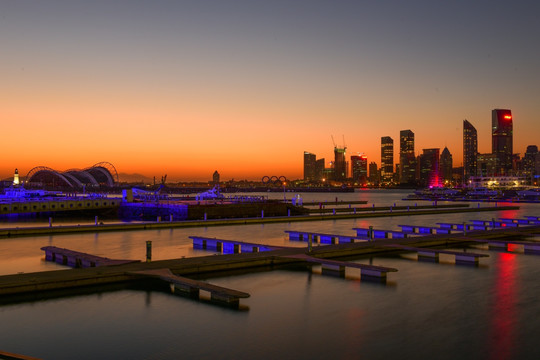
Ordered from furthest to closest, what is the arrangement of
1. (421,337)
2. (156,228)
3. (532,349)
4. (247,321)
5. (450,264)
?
(156,228), (450,264), (247,321), (421,337), (532,349)

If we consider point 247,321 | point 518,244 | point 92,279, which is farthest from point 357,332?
point 518,244

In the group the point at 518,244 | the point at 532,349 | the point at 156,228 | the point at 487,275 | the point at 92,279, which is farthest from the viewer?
the point at 156,228

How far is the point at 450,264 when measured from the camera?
26.3m

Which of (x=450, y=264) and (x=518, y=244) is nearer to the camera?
(x=450, y=264)

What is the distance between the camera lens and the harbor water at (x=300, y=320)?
13.4 meters

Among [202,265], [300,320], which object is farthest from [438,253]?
[300,320]

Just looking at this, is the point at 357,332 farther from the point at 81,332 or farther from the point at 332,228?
the point at 332,228

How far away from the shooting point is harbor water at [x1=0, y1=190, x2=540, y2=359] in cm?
1345

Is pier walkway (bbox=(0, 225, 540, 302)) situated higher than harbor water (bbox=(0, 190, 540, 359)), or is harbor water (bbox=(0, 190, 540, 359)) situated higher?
pier walkway (bbox=(0, 225, 540, 302))

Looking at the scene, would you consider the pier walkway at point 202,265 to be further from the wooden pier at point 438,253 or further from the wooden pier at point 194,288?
the wooden pier at point 194,288

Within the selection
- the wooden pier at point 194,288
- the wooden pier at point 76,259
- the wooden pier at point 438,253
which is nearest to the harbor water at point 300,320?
the wooden pier at point 194,288

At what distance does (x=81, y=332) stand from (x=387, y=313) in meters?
9.96

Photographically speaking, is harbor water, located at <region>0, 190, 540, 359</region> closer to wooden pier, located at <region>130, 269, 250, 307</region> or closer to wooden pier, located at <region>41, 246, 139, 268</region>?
wooden pier, located at <region>130, 269, 250, 307</region>

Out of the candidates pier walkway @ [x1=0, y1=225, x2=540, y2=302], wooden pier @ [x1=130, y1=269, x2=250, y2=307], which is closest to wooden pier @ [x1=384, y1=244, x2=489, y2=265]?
pier walkway @ [x1=0, y1=225, x2=540, y2=302]
